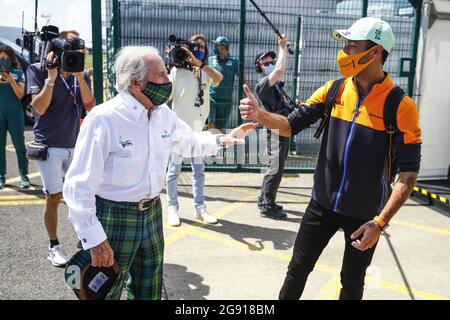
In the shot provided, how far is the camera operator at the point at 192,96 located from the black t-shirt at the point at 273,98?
0.50 m

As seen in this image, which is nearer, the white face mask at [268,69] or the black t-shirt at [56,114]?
the black t-shirt at [56,114]

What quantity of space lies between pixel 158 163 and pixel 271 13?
528 cm

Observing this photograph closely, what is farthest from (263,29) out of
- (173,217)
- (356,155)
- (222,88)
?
(356,155)

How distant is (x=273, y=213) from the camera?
214 inches

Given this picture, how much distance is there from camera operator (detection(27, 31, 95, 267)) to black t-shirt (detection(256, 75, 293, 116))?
76.8 inches

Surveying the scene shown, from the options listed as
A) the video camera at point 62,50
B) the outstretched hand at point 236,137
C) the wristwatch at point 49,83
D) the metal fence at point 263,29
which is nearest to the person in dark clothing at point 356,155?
the outstretched hand at point 236,137

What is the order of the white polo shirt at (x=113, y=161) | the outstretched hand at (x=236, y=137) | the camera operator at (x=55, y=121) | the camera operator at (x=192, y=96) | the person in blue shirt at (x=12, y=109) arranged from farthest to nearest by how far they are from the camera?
1. the person in blue shirt at (x=12, y=109)
2. the camera operator at (x=192, y=96)
3. the camera operator at (x=55, y=121)
4. the outstretched hand at (x=236, y=137)
5. the white polo shirt at (x=113, y=161)

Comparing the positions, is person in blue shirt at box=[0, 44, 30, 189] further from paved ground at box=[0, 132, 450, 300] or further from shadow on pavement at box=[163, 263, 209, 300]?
shadow on pavement at box=[163, 263, 209, 300]

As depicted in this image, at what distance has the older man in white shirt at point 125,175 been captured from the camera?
221cm

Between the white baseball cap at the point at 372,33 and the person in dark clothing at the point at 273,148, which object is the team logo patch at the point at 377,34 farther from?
the person in dark clothing at the point at 273,148

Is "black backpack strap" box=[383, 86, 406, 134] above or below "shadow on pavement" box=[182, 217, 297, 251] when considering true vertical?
above

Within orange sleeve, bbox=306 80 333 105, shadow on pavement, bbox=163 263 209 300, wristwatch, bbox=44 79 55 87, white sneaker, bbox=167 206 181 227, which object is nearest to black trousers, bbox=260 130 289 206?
white sneaker, bbox=167 206 181 227

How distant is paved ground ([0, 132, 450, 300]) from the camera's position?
144 inches
